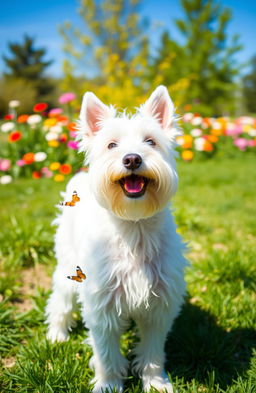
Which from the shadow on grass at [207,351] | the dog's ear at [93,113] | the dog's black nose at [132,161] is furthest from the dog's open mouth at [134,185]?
the shadow on grass at [207,351]

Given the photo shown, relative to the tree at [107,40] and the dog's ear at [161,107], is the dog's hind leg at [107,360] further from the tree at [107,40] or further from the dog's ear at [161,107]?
the tree at [107,40]

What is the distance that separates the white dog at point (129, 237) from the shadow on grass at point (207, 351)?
0.21 metres

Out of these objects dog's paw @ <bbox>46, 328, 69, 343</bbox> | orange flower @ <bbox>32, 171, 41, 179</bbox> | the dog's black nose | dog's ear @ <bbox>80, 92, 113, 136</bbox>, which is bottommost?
orange flower @ <bbox>32, 171, 41, 179</bbox>

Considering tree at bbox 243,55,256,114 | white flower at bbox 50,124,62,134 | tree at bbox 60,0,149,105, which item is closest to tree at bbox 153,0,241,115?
tree at bbox 60,0,149,105

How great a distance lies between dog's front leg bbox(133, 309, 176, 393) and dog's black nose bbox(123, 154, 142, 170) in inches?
42.5

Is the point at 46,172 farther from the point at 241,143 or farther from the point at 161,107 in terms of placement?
the point at 241,143

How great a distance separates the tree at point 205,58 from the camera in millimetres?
23594

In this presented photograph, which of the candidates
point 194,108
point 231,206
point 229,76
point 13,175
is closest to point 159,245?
point 231,206

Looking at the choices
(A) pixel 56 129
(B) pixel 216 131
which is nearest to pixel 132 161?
(A) pixel 56 129

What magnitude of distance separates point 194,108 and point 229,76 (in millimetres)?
6412

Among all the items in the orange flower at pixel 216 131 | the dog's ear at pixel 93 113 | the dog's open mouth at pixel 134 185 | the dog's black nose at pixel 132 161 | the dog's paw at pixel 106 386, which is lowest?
the dog's paw at pixel 106 386

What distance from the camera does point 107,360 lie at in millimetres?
2113

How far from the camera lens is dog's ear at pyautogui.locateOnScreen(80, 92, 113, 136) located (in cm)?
195

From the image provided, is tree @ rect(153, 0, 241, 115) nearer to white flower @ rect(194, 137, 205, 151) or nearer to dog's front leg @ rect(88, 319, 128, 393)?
white flower @ rect(194, 137, 205, 151)
